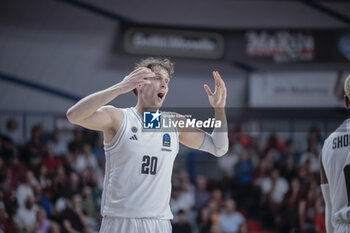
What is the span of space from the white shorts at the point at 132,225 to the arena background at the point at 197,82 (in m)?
6.80

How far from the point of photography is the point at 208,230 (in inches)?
458

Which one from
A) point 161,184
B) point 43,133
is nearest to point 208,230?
point 43,133

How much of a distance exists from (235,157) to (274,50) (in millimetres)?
3801

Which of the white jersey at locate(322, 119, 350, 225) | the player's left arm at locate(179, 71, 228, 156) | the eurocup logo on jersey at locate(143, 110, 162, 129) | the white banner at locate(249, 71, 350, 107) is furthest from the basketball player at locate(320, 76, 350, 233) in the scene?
the white banner at locate(249, 71, 350, 107)

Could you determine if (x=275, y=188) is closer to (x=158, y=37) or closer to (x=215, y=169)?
(x=215, y=169)

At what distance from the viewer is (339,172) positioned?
167 inches

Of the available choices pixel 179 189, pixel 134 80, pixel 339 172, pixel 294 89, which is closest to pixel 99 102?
pixel 134 80

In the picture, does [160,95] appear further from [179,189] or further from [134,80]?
[179,189]

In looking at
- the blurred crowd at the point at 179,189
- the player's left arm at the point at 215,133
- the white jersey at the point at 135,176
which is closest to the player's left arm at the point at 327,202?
the player's left arm at the point at 215,133

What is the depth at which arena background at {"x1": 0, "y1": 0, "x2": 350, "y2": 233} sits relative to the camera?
12.1m

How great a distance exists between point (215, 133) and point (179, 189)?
7.93 metres

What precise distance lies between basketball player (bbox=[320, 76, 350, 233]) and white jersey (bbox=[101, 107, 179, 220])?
1.31 m

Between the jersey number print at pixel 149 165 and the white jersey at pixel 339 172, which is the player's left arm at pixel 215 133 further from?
the white jersey at pixel 339 172

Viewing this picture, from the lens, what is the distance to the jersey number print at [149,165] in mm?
4551
